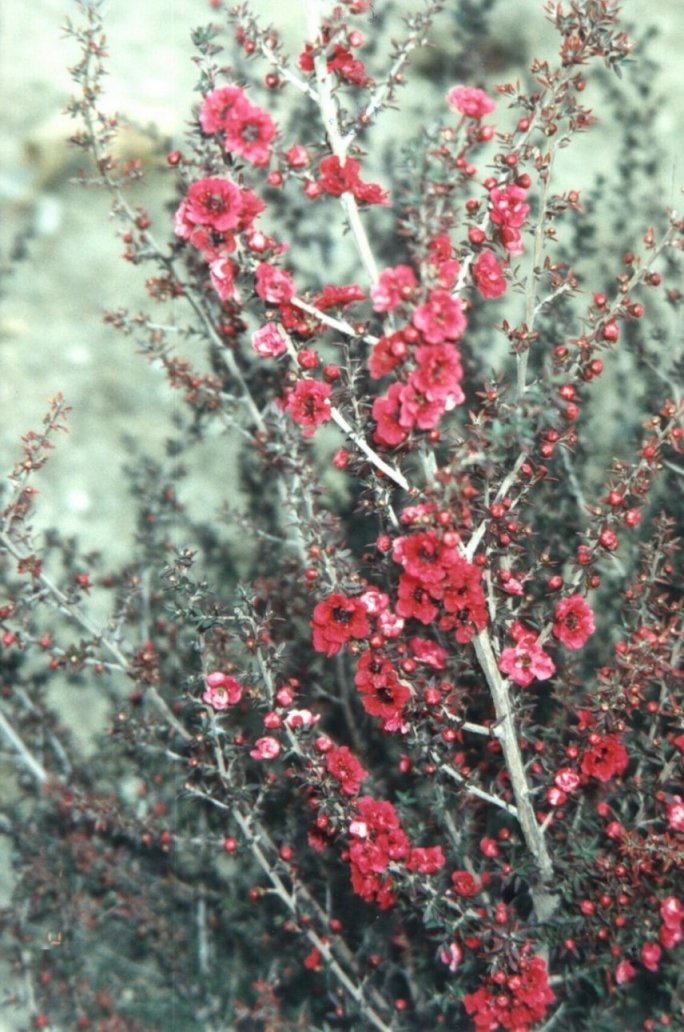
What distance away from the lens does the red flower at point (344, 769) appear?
225 cm

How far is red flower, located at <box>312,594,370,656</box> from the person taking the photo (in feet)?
6.87

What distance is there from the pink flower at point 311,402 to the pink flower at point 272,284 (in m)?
0.16

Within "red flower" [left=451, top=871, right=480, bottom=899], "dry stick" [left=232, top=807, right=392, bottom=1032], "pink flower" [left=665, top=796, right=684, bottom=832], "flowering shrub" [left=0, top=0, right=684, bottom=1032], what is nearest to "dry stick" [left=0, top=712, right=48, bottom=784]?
"flowering shrub" [left=0, top=0, right=684, bottom=1032]

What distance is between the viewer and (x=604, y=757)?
2.26 m

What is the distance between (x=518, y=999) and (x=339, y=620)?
0.92 metres

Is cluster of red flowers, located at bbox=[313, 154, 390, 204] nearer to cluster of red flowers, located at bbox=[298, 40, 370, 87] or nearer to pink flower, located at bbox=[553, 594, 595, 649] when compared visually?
cluster of red flowers, located at bbox=[298, 40, 370, 87]

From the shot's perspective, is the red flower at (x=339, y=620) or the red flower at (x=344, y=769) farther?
the red flower at (x=344, y=769)

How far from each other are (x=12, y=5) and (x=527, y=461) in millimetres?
2103

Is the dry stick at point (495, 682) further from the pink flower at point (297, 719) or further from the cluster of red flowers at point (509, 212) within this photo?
the pink flower at point (297, 719)

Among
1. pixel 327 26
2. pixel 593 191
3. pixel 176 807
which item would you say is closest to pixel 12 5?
pixel 327 26

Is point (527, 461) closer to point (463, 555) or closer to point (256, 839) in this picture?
point (463, 555)

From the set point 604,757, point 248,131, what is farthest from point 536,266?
point 604,757

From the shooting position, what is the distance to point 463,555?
2061mm

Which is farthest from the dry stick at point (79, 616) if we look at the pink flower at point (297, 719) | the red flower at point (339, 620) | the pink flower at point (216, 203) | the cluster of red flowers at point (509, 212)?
the cluster of red flowers at point (509, 212)
